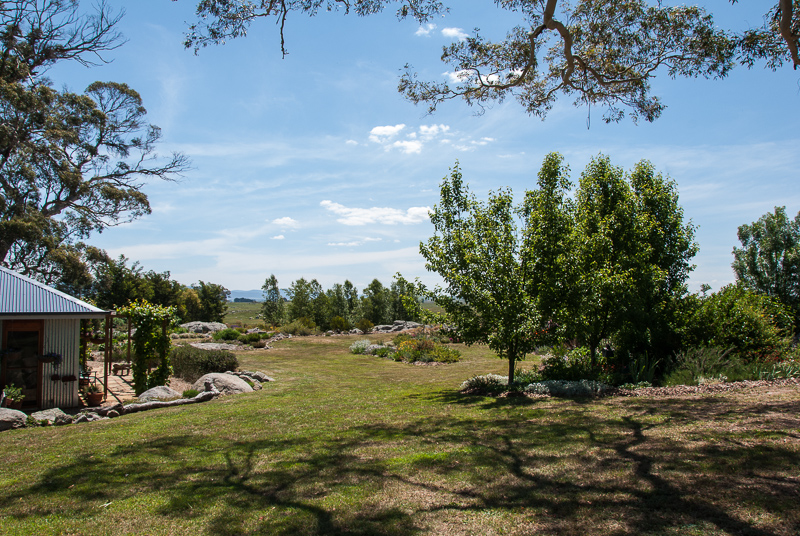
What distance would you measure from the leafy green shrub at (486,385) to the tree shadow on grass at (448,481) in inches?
144

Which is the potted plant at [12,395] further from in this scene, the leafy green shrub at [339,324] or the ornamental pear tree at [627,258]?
the leafy green shrub at [339,324]

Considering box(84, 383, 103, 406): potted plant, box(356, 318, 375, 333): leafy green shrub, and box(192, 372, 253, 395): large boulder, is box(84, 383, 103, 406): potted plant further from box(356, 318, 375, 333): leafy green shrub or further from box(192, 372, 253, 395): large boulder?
box(356, 318, 375, 333): leafy green shrub

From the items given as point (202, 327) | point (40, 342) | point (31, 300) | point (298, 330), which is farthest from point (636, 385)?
point (202, 327)

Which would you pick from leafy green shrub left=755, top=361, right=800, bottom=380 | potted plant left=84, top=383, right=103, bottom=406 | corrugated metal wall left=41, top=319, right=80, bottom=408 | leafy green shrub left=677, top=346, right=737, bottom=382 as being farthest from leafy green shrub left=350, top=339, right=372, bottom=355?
leafy green shrub left=755, top=361, right=800, bottom=380

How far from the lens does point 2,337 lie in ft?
33.7

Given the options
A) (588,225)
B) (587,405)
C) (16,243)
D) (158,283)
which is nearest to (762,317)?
(588,225)

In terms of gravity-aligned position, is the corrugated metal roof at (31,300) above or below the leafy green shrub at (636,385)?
above

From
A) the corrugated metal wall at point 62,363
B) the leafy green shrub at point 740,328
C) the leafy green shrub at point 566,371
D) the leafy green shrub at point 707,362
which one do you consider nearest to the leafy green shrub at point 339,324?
the corrugated metal wall at point 62,363

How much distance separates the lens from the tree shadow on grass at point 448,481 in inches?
147

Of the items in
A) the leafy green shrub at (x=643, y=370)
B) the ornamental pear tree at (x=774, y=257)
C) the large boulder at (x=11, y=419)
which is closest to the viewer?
the large boulder at (x=11, y=419)

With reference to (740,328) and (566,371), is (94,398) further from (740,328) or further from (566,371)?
(740,328)

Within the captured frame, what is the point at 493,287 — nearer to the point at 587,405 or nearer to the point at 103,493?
the point at 587,405

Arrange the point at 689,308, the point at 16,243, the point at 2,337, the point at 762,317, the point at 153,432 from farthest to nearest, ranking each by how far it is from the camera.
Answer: the point at 16,243 < the point at 689,308 < the point at 762,317 < the point at 2,337 < the point at 153,432

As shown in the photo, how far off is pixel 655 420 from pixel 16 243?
31322mm
